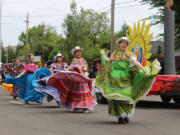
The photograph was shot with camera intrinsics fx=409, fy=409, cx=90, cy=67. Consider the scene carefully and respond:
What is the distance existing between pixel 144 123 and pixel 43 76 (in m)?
5.68

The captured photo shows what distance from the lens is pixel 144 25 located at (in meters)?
15.3

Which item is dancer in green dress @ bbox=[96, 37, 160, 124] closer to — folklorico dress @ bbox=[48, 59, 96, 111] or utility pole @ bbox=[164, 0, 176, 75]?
folklorico dress @ bbox=[48, 59, 96, 111]

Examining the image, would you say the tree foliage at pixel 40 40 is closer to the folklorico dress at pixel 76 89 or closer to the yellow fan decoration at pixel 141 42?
the yellow fan decoration at pixel 141 42

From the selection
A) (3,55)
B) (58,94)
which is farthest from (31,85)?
(3,55)

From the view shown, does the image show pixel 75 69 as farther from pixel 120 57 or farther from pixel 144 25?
pixel 144 25

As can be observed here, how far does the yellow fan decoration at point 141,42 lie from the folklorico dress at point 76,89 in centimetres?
444

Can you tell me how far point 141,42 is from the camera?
1542 cm

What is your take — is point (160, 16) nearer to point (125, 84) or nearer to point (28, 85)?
point (28, 85)

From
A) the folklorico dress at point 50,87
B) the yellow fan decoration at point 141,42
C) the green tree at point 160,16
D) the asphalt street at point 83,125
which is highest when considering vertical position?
the green tree at point 160,16

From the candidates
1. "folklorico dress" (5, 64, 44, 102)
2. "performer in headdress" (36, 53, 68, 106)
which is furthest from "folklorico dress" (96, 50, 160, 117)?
"folklorico dress" (5, 64, 44, 102)

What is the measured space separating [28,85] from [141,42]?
4540 mm

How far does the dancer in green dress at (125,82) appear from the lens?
8188 millimetres

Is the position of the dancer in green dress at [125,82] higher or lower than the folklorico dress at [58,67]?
lower

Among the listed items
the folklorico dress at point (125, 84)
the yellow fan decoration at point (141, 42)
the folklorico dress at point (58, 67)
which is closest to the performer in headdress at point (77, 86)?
the folklorico dress at point (58, 67)
